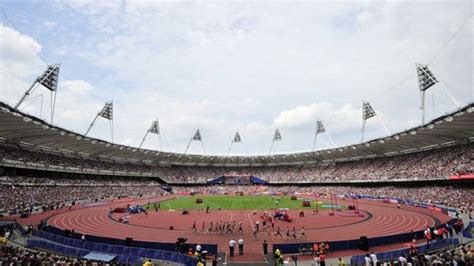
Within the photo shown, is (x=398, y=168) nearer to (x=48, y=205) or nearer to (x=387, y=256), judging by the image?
(x=387, y=256)

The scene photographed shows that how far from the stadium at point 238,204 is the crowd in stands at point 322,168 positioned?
0.34 meters

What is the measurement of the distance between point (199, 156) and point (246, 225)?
70.4 meters

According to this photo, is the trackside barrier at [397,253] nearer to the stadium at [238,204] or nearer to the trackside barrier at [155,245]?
the stadium at [238,204]

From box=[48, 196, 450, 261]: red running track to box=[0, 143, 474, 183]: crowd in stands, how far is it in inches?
514

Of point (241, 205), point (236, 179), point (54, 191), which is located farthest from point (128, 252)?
point (236, 179)

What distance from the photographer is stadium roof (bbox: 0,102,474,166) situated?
132ft

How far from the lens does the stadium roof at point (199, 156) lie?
1580 inches

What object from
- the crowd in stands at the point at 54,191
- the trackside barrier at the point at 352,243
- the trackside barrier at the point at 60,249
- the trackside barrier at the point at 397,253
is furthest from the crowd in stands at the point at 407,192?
the trackside barrier at the point at 60,249

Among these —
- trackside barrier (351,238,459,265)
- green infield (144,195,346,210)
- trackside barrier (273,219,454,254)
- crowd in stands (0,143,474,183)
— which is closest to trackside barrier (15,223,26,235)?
green infield (144,195,346,210)

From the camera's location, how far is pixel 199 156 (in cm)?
10188

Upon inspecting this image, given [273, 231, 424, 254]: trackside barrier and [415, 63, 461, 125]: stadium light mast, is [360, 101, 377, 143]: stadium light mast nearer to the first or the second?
[415, 63, 461, 125]: stadium light mast

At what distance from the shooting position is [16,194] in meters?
44.8

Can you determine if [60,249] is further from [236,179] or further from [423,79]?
[236,179]

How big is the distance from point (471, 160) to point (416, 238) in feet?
97.7
